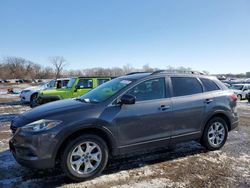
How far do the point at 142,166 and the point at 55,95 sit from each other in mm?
7798

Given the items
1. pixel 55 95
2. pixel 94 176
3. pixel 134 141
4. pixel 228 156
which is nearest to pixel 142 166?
pixel 134 141

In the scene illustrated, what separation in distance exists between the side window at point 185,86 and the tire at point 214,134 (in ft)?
2.68

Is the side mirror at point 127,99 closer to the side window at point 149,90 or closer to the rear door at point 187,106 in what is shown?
the side window at point 149,90

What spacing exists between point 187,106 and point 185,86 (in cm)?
47

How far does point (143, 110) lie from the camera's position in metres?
4.63

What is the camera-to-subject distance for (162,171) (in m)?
4.52

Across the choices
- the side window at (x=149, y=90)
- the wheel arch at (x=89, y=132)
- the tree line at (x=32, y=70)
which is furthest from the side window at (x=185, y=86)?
the tree line at (x=32, y=70)

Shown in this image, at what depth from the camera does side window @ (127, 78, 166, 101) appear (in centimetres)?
475

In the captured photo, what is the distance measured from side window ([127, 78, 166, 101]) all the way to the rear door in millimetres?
286

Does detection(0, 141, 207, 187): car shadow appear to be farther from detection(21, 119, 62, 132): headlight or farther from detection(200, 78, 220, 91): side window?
detection(200, 78, 220, 91): side window

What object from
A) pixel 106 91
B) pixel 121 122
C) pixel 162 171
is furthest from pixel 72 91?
pixel 162 171

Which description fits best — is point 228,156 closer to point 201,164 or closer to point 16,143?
point 201,164

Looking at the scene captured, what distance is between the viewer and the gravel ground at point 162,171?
4.04 m

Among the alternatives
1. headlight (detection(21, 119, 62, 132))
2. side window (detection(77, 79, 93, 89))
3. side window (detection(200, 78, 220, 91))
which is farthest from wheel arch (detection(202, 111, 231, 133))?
side window (detection(77, 79, 93, 89))
